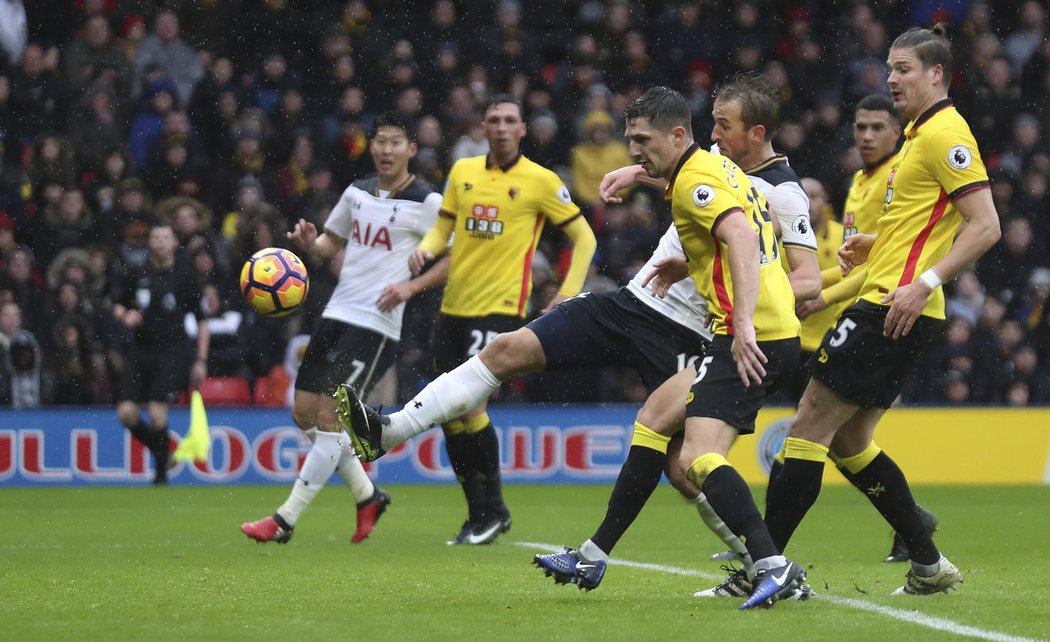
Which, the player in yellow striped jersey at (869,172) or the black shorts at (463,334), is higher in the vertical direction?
the player in yellow striped jersey at (869,172)

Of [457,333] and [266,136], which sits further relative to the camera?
[266,136]

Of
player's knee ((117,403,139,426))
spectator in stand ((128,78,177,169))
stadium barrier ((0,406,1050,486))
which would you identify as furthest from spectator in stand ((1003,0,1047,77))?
player's knee ((117,403,139,426))

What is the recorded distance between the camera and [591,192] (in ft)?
52.0

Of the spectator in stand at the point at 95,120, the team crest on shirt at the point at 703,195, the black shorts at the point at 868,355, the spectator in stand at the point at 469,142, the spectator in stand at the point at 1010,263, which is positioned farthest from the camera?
the spectator in stand at the point at 1010,263

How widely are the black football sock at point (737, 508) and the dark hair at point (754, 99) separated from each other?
1.74 metres

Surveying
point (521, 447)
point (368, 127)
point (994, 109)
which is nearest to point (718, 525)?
point (521, 447)

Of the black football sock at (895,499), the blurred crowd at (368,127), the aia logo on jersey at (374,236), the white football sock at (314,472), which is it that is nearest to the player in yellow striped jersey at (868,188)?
the black football sock at (895,499)

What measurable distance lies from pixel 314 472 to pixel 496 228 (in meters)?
1.78

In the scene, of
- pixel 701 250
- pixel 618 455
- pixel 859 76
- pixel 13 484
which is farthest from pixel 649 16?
pixel 701 250

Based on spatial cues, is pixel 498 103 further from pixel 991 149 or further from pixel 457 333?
pixel 991 149

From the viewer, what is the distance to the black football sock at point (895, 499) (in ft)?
21.2

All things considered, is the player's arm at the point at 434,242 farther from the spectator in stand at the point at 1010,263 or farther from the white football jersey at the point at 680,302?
the spectator in stand at the point at 1010,263

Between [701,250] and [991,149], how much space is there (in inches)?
490

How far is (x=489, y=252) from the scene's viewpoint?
30.8 feet
